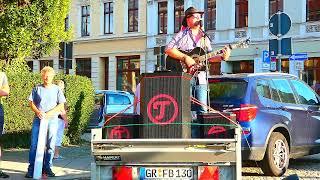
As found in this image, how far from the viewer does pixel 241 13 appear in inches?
1378

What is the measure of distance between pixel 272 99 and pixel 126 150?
13.1 feet

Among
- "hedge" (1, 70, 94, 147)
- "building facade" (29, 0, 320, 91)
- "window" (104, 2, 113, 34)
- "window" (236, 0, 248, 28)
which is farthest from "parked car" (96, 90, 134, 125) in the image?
"window" (104, 2, 113, 34)

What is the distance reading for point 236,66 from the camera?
35.5 meters

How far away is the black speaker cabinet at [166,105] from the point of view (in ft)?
21.5

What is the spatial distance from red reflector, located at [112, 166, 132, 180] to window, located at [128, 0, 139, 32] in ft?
112

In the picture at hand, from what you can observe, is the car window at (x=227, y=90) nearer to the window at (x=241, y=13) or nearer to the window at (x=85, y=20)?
the window at (x=241, y=13)

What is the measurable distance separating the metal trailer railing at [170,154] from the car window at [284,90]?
3738mm

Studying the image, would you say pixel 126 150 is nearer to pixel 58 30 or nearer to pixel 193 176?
pixel 193 176

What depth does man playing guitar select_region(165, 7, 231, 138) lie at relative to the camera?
24.6ft

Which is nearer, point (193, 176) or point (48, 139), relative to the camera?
point (193, 176)

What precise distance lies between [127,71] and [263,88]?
31.1m

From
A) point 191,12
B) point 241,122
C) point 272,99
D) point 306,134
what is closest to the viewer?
point 191,12

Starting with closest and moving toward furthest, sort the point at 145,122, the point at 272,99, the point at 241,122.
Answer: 1. the point at 145,122
2. the point at 241,122
3. the point at 272,99

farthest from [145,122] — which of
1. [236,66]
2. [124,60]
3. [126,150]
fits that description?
[124,60]
